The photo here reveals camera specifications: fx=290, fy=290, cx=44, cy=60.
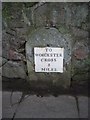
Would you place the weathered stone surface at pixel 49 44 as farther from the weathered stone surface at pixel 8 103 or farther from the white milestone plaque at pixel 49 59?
the weathered stone surface at pixel 8 103

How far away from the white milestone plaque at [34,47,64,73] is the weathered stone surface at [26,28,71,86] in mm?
39

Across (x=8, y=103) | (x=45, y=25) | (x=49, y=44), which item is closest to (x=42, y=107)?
(x=8, y=103)

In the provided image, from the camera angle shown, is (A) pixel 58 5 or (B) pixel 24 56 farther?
(B) pixel 24 56

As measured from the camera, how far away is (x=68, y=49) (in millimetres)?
2809

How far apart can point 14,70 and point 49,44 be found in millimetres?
468

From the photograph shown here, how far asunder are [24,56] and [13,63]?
14 centimetres

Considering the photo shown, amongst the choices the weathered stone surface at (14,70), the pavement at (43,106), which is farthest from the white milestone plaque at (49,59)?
the pavement at (43,106)

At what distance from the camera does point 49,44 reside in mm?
2807

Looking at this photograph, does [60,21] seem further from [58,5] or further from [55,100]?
[55,100]

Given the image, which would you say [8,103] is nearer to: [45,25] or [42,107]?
[42,107]

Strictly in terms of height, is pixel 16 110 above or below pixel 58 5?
below

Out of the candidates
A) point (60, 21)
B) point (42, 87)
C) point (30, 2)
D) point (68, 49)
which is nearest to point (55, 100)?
point (42, 87)

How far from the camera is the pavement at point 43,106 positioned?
2609 millimetres

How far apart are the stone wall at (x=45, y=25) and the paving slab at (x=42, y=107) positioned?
277 millimetres
